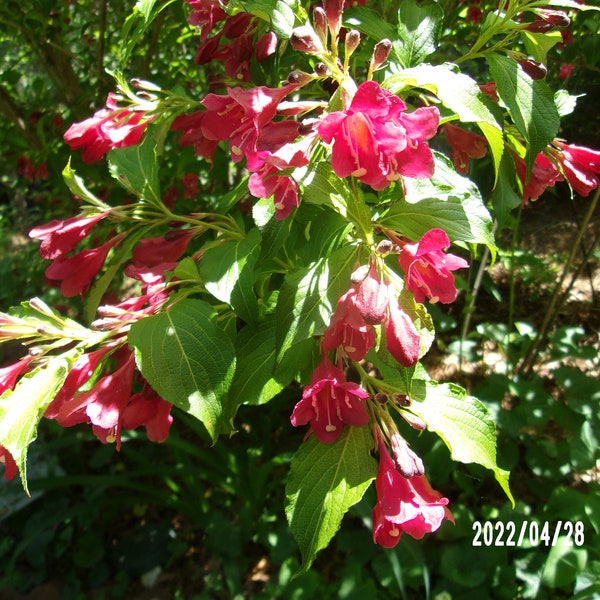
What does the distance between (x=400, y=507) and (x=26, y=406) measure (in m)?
0.61

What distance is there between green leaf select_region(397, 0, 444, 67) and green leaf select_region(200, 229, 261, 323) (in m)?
0.43

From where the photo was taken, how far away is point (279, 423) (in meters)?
2.74

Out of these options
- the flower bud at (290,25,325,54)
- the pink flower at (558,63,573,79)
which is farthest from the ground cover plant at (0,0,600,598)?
the pink flower at (558,63,573,79)

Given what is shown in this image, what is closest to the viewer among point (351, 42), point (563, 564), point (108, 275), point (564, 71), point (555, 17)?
point (351, 42)

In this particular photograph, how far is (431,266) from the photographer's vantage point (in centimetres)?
80

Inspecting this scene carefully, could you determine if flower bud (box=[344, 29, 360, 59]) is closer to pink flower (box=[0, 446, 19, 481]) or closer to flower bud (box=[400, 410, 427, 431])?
flower bud (box=[400, 410, 427, 431])

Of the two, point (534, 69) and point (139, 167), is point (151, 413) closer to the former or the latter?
point (139, 167)

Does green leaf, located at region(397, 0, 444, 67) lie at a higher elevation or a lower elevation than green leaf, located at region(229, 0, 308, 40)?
lower

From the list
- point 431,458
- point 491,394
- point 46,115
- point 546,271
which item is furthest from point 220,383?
point 546,271

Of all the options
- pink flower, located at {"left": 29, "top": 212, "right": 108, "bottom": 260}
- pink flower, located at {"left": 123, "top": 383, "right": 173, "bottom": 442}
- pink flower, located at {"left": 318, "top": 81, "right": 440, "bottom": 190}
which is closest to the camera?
pink flower, located at {"left": 318, "top": 81, "right": 440, "bottom": 190}

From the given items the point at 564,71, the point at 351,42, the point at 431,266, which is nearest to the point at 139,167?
the point at 351,42

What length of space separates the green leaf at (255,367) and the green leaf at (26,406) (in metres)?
0.29

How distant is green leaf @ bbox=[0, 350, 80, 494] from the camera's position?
74 centimetres

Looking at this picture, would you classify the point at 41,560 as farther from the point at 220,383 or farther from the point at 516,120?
the point at 516,120
